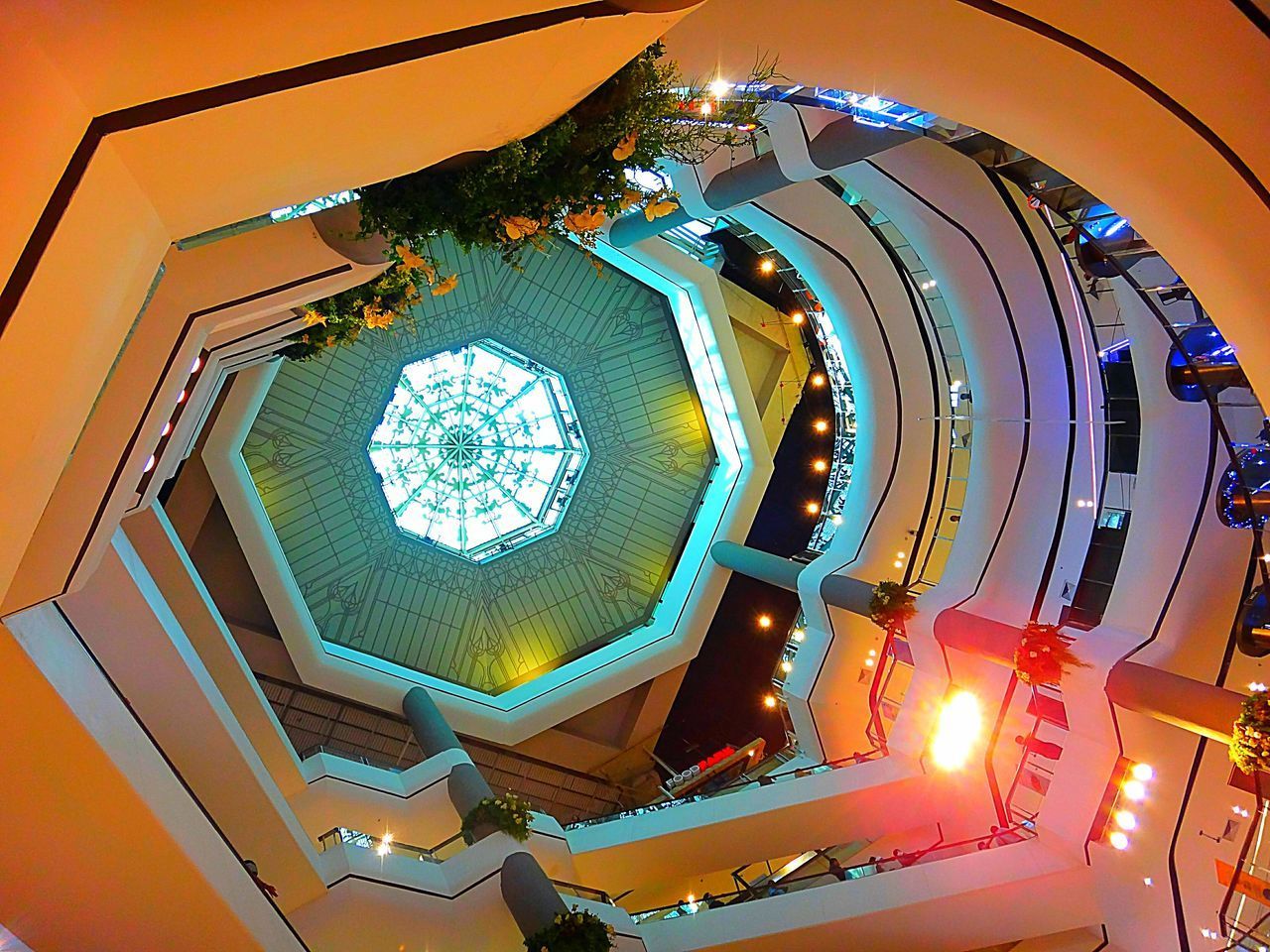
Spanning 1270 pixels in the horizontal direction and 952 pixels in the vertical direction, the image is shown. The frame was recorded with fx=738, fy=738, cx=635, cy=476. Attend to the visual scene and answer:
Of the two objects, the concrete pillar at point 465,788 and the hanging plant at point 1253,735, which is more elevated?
the hanging plant at point 1253,735

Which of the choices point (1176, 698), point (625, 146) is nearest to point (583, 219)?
point (625, 146)

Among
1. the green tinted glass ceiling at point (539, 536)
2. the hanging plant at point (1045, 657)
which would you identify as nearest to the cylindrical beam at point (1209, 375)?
the hanging plant at point (1045, 657)

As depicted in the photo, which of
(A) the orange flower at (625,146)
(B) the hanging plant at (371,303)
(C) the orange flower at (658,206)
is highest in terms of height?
(B) the hanging plant at (371,303)

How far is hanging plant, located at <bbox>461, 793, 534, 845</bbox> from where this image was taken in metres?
10.7

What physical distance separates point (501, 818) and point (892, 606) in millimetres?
6792

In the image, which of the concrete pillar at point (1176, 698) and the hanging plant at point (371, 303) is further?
the hanging plant at point (371, 303)

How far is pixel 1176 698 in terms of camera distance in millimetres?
6980

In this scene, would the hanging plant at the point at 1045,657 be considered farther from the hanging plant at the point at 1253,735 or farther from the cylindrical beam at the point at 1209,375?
the cylindrical beam at the point at 1209,375

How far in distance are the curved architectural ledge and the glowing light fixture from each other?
19.4 feet

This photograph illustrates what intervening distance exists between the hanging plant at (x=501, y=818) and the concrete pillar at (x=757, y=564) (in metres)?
6.88

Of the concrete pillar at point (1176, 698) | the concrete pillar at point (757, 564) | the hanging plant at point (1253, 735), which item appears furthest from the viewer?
the concrete pillar at point (757, 564)

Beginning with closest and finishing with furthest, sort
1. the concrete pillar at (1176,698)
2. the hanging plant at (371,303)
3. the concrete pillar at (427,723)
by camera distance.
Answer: the concrete pillar at (1176,698) < the hanging plant at (371,303) < the concrete pillar at (427,723)

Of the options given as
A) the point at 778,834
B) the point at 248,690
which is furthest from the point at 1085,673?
the point at 248,690

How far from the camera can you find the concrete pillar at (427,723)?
13555 millimetres
